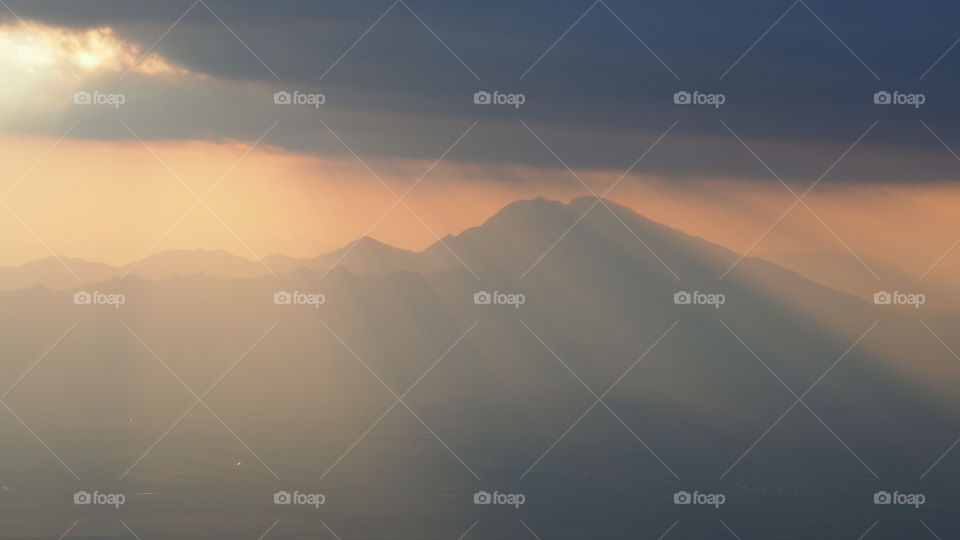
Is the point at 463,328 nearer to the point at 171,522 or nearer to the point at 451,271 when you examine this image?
the point at 451,271

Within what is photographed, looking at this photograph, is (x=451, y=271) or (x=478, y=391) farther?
(x=451, y=271)

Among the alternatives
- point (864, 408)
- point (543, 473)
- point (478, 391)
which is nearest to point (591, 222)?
point (478, 391)

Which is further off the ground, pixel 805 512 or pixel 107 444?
pixel 107 444

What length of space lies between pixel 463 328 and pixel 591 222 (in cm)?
1786

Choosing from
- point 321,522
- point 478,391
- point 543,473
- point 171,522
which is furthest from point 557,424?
point 171,522

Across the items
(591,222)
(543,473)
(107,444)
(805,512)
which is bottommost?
(805,512)

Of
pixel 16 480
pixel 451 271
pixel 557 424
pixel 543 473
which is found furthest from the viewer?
pixel 451 271

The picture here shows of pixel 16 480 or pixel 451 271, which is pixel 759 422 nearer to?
pixel 451 271

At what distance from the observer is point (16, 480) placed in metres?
66.5

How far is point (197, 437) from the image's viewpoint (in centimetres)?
8000

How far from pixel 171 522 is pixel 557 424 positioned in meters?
42.0

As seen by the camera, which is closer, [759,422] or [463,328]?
[759,422]

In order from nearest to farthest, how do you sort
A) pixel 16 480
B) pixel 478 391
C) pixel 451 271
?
pixel 16 480 → pixel 478 391 → pixel 451 271

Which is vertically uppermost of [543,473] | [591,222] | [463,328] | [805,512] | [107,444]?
[591,222]
